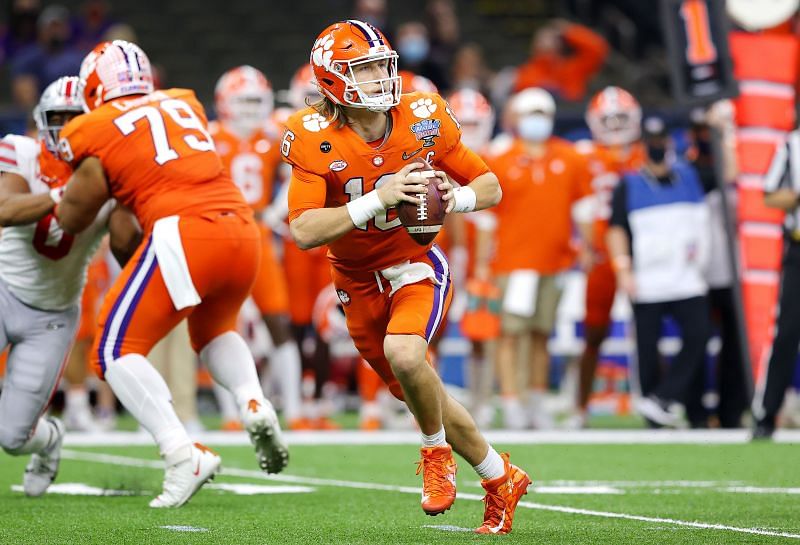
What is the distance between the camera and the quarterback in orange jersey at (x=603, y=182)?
10328mm

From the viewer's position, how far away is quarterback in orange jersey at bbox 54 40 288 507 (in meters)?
5.88

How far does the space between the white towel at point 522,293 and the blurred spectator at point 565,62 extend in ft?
16.7

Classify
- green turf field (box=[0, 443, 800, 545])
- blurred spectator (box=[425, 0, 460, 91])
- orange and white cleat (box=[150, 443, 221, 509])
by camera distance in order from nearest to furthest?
1. green turf field (box=[0, 443, 800, 545])
2. orange and white cleat (box=[150, 443, 221, 509])
3. blurred spectator (box=[425, 0, 460, 91])

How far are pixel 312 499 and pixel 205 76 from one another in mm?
12044

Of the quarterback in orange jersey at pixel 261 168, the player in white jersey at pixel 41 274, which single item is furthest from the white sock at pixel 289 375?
the player in white jersey at pixel 41 274

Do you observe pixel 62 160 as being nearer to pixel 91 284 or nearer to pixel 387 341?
pixel 387 341

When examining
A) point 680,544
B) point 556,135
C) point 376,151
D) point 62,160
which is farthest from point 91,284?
point 680,544

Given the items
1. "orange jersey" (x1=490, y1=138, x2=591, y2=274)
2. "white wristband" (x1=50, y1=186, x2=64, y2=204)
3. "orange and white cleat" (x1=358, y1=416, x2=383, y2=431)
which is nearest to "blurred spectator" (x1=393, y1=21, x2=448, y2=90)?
"orange jersey" (x1=490, y1=138, x2=591, y2=274)

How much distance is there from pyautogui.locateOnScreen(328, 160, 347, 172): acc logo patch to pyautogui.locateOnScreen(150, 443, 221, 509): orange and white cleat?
1.34m

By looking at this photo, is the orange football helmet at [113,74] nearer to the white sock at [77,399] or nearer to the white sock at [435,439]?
the white sock at [435,439]

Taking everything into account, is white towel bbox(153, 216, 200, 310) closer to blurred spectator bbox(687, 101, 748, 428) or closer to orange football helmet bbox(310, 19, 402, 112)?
orange football helmet bbox(310, 19, 402, 112)

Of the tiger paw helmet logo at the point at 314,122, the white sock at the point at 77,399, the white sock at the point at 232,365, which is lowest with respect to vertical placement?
the white sock at the point at 77,399

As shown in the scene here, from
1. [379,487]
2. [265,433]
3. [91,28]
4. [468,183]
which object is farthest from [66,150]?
[91,28]

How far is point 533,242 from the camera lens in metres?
10.2
